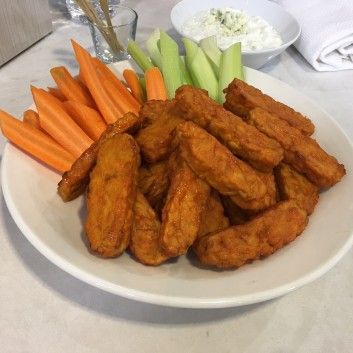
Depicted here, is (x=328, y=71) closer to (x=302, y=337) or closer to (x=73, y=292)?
(x=302, y=337)

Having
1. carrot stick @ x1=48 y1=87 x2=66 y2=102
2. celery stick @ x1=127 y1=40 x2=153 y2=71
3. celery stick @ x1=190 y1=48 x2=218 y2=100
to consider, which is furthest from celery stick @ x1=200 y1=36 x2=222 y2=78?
carrot stick @ x1=48 y1=87 x2=66 y2=102

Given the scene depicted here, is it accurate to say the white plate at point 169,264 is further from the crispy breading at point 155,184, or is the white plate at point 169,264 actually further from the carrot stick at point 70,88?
the carrot stick at point 70,88

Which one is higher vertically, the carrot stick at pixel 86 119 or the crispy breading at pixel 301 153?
the crispy breading at pixel 301 153

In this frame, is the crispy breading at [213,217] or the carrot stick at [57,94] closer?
the crispy breading at [213,217]

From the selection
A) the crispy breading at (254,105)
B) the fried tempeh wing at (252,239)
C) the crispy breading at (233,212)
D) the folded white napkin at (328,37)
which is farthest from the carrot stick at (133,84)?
the folded white napkin at (328,37)

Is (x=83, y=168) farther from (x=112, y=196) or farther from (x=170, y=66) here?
(x=170, y=66)

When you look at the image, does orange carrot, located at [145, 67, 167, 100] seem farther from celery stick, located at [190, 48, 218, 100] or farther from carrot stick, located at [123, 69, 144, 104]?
celery stick, located at [190, 48, 218, 100]

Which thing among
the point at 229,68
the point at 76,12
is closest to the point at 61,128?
the point at 229,68
